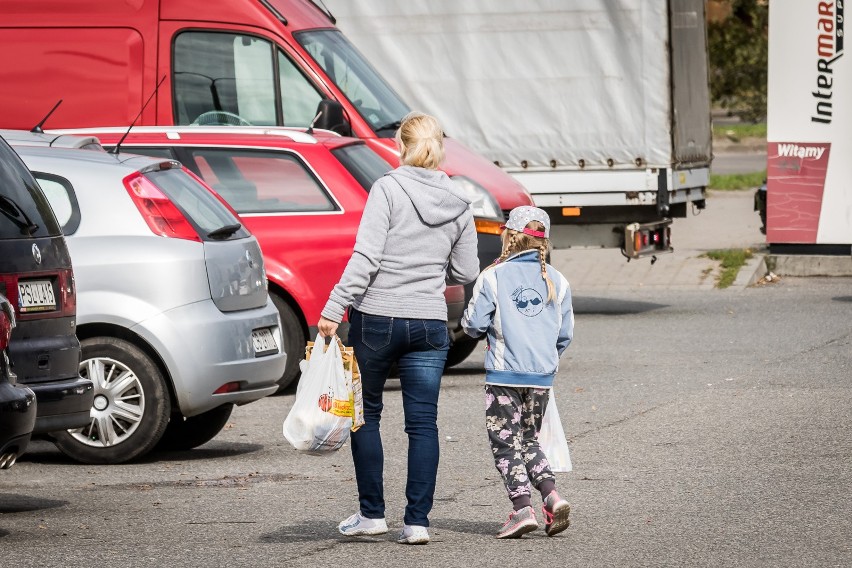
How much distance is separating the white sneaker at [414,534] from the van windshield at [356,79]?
701 cm

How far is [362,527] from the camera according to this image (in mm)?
6656

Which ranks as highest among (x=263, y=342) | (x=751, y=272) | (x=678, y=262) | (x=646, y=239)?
(x=263, y=342)

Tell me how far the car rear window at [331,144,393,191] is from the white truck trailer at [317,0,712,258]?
4.04m

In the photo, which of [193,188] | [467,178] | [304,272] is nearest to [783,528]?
[193,188]

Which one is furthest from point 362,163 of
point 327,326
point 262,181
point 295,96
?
point 327,326

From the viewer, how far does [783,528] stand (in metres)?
6.75

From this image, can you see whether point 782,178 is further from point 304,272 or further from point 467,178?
point 304,272

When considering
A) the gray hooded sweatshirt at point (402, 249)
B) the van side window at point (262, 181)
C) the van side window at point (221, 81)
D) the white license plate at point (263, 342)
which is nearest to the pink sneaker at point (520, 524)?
the gray hooded sweatshirt at point (402, 249)

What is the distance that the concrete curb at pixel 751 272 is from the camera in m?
18.0

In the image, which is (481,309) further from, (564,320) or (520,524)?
(520,524)

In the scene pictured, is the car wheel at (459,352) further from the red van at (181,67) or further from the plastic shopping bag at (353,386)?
the plastic shopping bag at (353,386)

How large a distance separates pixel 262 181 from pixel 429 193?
4655mm

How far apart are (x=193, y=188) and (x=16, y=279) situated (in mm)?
2388

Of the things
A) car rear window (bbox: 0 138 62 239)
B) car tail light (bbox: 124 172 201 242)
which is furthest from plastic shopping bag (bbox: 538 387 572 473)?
car tail light (bbox: 124 172 201 242)
